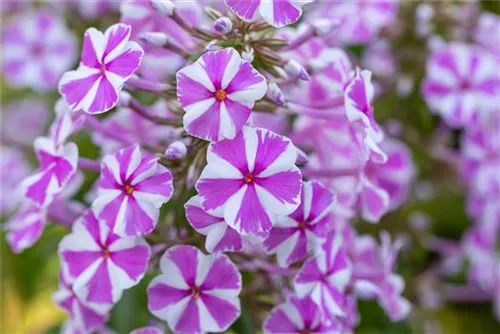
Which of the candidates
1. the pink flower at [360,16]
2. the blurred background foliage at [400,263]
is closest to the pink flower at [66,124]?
the blurred background foliage at [400,263]

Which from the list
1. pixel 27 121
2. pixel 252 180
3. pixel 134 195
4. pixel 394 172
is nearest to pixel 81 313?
pixel 134 195

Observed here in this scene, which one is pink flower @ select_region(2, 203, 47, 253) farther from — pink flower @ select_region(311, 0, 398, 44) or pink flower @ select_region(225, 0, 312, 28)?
pink flower @ select_region(311, 0, 398, 44)

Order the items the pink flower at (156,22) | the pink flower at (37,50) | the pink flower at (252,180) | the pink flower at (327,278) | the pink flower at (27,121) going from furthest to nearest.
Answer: the pink flower at (27,121)
the pink flower at (37,50)
the pink flower at (156,22)
the pink flower at (327,278)
the pink flower at (252,180)

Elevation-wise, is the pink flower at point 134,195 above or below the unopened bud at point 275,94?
below

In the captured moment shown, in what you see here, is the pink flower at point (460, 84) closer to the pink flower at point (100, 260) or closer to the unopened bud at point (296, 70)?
the unopened bud at point (296, 70)

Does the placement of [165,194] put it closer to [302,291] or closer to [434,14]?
[302,291]

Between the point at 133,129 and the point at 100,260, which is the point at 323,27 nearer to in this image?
the point at 133,129
